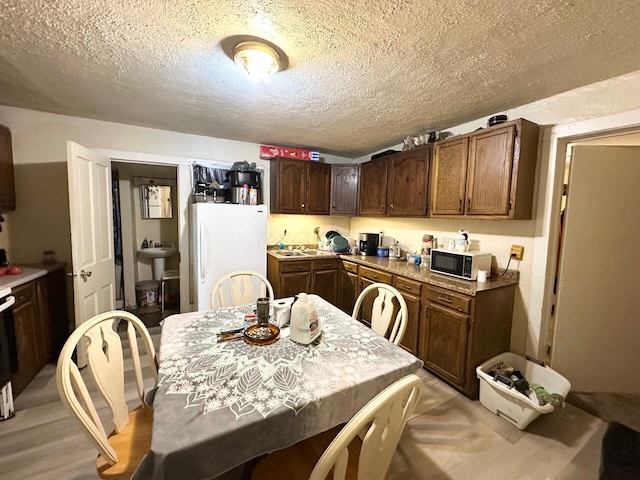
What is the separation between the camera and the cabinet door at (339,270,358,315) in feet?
10.7

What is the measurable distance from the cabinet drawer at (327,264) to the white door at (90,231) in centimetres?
222

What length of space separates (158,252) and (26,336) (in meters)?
1.96

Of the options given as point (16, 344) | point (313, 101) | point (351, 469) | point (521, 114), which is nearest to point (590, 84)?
point (521, 114)

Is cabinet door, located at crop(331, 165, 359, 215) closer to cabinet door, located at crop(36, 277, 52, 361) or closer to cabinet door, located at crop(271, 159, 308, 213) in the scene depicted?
cabinet door, located at crop(271, 159, 308, 213)

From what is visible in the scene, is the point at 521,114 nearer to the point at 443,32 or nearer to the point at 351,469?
the point at 443,32

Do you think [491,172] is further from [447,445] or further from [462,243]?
[447,445]

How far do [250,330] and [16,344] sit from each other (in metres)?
1.85

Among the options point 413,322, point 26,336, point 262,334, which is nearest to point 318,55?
point 262,334

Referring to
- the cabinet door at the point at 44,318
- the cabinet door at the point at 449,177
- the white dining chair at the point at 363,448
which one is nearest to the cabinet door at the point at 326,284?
the cabinet door at the point at 449,177

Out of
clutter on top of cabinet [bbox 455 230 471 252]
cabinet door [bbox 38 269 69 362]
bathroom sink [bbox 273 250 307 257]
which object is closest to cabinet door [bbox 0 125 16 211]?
cabinet door [bbox 38 269 69 362]

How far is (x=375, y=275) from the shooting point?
2.94 meters

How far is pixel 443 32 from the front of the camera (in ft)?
4.40

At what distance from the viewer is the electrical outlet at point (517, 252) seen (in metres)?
2.25

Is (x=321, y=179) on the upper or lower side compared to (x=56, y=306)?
upper
